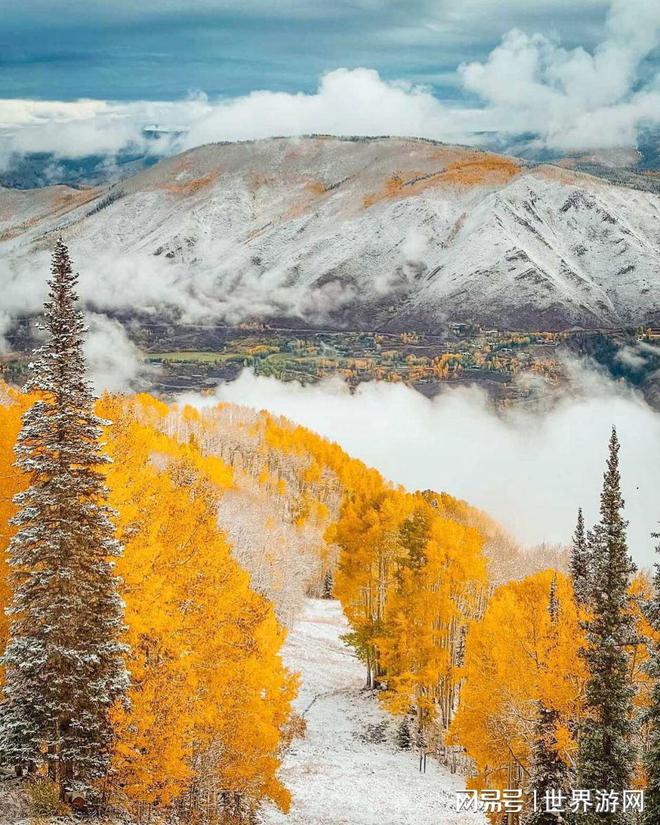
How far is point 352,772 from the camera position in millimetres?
47156

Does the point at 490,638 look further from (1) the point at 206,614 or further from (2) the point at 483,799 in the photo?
(1) the point at 206,614

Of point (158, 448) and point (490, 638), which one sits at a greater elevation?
point (158, 448)

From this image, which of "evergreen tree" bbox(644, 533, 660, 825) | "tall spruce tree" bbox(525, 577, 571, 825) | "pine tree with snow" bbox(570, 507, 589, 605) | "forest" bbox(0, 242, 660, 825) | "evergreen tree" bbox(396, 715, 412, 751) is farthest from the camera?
"evergreen tree" bbox(396, 715, 412, 751)

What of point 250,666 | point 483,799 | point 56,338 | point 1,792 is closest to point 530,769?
point 483,799

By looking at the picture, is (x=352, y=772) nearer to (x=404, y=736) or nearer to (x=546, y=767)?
(x=404, y=736)

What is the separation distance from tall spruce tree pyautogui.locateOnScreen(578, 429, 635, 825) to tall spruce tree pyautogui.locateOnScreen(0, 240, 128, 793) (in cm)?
1538

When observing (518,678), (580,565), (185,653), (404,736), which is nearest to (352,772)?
(404,736)

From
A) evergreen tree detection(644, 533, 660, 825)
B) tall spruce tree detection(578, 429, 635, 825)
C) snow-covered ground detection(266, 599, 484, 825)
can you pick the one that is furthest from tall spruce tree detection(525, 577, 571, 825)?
snow-covered ground detection(266, 599, 484, 825)

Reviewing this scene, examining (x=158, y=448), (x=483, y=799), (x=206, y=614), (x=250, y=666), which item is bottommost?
(x=483, y=799)

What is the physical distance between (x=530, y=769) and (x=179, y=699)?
17278mm

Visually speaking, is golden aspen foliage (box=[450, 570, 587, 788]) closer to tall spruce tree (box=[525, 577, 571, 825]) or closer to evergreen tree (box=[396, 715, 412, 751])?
tall spruce tree (box=[525, 577, 571, 825])

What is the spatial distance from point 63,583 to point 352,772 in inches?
1083

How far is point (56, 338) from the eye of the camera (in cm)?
2562

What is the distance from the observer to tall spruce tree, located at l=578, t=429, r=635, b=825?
29.0 m
